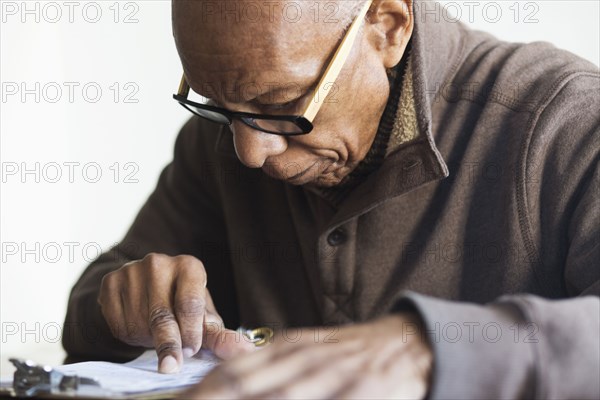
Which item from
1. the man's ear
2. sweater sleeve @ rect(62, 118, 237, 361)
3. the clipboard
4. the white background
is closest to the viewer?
the clipboard

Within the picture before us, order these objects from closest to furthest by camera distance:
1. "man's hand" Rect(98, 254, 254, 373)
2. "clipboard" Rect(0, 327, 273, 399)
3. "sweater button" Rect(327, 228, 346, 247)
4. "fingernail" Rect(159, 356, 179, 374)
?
"clipboard" Rect(0, 327, 273, 399) → "fingernail" Rect(159, 356, 179, 374) → "man's hand" Rect(98, 254, 254, 373) → "sweater button" Rect(327, 228, 346, 247)

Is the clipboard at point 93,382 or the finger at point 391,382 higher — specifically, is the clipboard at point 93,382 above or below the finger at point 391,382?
below

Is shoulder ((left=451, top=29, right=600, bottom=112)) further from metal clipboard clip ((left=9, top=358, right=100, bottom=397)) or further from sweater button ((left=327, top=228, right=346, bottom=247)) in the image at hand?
metal clipboard clip ((left=9, top=358, right=100, bottom=397))

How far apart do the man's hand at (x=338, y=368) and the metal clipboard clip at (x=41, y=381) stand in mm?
228

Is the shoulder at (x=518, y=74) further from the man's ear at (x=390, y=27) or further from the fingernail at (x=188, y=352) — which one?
the fingernail at (x=188, y=352)

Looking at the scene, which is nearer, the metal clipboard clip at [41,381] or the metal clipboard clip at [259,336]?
the metal clipboard clip at [41,381]

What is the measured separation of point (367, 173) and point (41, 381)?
741 mm

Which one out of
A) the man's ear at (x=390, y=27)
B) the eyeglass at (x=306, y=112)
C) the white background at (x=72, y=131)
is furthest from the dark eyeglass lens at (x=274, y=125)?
the white background at (x=72, y=131)

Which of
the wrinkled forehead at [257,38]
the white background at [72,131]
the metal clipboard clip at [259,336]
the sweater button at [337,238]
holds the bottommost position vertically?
the white background at [72,131]

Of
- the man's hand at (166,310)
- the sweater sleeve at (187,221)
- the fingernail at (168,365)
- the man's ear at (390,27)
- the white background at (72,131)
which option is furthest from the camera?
the white background at (72,131)

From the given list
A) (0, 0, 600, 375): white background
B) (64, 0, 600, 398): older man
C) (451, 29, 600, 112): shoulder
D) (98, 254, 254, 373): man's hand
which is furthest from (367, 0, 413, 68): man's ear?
(0, 0, 600, 375): white background

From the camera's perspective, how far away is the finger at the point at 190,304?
127cm

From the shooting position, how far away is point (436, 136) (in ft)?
4.86

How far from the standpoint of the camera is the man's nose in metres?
1.33
